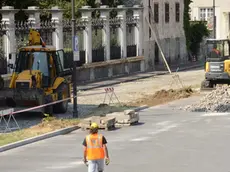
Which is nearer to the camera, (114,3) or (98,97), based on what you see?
(98,97)

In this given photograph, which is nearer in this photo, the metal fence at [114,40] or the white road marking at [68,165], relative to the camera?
the white road marking at [68,165]

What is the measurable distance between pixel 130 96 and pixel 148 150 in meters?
15.5

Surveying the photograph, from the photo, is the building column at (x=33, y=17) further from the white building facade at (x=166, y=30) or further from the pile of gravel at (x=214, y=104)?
the white building facade at (x=166, y=30)

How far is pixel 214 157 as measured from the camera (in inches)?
772

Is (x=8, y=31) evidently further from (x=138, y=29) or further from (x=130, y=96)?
(x=138, y=29)

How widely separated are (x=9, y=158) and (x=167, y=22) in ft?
138

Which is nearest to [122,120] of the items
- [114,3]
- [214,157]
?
[214,157]

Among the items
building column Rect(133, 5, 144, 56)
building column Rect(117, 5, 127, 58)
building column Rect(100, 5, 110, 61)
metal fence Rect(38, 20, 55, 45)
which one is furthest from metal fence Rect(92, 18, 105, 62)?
building column Rect(133, 5, 144, 56)

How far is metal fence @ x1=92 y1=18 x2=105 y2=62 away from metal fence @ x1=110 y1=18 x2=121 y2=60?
5.19ft

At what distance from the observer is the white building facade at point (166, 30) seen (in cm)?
5531

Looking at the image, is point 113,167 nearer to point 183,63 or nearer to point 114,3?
point 114,3

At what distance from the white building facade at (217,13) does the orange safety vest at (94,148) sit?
68027mm

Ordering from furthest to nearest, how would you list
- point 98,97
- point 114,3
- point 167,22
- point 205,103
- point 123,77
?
point 167,22
point 114,3
point 123,77
point 98,97
point 205,103

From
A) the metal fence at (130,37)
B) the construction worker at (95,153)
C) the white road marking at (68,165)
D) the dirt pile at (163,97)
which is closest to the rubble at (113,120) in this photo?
the white road marking at (68,165)
